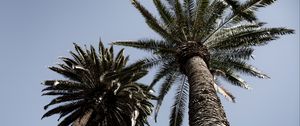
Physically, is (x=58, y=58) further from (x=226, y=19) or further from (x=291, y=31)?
(x=291, y=31)

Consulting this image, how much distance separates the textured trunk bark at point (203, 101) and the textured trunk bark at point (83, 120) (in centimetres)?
644

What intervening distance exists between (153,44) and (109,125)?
578 cm

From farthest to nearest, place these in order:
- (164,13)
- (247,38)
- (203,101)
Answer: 1. (164,13)
2. (247,38)
3. (203,101)

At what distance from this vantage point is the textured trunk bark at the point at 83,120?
16562 millimetres

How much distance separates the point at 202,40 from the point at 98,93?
6239 mm

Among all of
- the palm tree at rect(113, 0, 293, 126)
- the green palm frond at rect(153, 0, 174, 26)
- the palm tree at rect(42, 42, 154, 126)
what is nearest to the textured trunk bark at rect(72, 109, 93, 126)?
the palm tree at rect(42, 42, 154, 126)

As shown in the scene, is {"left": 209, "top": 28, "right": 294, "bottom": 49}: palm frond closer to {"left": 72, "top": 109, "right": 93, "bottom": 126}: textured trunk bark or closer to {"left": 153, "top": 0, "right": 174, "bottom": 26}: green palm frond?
{"left": 153, "top": 0, "right": 174, "bottom": 26}: green palm frond

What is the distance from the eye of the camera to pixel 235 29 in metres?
16.0

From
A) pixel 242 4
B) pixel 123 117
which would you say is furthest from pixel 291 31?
pixel 123 117

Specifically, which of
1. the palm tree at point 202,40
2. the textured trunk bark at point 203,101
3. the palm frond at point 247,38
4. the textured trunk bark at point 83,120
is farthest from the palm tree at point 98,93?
the textured trunk bark at point 203,101

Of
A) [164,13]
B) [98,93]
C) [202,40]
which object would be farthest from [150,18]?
[98,93]

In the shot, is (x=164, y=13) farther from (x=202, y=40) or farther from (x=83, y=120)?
(x=83, y=120)

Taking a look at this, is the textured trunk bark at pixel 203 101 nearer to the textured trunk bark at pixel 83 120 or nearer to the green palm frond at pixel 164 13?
the green palm frond at pixel 164 13

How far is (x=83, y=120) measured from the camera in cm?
1692
